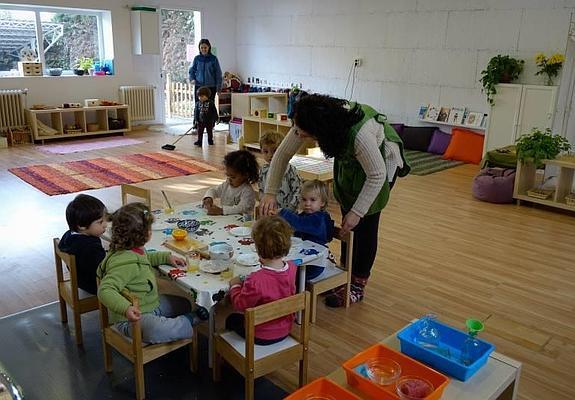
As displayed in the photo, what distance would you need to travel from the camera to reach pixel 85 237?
2324mm

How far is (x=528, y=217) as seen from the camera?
15.2 feet

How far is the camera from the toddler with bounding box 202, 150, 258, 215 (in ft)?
9.57

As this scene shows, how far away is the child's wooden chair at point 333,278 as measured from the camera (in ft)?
8.45

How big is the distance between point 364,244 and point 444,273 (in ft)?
2.89

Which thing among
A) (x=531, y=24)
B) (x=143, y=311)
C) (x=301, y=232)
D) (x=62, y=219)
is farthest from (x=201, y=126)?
(x=143, y=311)

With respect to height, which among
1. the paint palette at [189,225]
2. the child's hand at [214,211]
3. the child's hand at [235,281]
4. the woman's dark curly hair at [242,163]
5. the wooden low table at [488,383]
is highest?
the woman's dark curly hair at [242,163]

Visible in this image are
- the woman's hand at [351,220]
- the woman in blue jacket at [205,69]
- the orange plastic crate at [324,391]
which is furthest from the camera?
the woman in blue jacket at [205,69]

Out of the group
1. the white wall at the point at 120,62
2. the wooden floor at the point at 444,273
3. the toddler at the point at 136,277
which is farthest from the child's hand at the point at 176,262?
the white wall at the point at 120,62

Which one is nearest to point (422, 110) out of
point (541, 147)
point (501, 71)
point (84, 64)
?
point (501, 71)

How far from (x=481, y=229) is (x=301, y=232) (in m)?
2.26

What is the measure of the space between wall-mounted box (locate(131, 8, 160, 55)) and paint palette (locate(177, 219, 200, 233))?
661cm

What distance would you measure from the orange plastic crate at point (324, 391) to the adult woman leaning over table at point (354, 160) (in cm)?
115

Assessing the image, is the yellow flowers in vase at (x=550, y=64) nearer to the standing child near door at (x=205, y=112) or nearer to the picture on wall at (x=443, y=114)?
the picture on wall at (x=443, y=114)

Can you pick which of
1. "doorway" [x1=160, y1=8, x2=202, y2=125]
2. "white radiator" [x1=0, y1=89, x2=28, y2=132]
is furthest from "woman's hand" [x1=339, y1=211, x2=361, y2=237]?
"doorway" [x1=160, y1=8, x2=202, y2=125]
